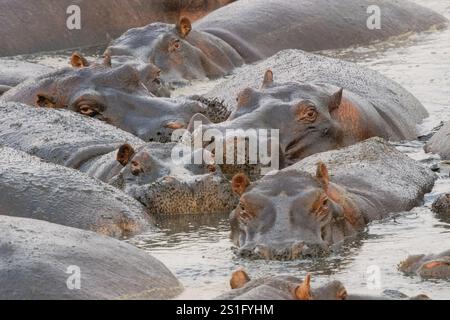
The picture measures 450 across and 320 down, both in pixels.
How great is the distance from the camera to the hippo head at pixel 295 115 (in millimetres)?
11258

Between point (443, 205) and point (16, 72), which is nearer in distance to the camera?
point (443, 205)

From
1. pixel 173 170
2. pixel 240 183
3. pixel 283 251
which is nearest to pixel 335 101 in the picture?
pixel 173 170

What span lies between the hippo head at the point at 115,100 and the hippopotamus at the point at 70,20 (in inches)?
202

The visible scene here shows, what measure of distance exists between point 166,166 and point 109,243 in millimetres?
2163

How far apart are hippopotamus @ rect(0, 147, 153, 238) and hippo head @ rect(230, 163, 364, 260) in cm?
72

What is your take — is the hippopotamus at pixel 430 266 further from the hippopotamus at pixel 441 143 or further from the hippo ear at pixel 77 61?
the hippo ear at pixel 77 61

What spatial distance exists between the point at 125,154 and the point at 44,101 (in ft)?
7.71

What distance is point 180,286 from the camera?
319 inches

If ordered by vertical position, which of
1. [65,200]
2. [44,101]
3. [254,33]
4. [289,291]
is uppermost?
[254,33]

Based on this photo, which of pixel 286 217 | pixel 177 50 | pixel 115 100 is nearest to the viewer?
pixel 286 217

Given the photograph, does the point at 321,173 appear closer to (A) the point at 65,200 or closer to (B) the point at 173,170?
(B) the point at 173,170

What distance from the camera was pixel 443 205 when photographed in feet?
32.9

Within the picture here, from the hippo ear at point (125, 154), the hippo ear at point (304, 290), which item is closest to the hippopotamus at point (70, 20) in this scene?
the hippo ear at point (125, 154)
